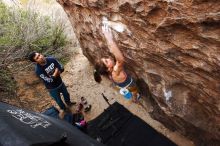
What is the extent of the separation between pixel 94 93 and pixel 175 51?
3596mm

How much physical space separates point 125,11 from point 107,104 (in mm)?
2884

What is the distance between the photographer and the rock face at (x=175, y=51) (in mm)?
3289

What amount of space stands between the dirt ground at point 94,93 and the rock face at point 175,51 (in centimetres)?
19

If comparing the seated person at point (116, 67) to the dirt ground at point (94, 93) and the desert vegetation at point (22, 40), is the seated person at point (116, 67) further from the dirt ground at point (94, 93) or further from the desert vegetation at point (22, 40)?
the desert vegetation at point (22, 40)

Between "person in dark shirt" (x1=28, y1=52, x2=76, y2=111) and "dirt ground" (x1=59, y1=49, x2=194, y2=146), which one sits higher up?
"person in dark shirt" (x1=28, y1=52, x2=76, y2=111)

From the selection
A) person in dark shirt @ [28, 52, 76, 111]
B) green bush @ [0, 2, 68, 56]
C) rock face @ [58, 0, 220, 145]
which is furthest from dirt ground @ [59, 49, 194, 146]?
person in dark shirt @ [28, 52, 76, 111]

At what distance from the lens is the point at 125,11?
4199mm

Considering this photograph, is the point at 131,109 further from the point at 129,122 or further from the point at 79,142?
the point at 79,142

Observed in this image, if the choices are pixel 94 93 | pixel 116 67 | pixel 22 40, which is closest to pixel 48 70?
pixel 116 67

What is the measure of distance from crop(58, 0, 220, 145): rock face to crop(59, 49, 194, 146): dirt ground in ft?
0.63

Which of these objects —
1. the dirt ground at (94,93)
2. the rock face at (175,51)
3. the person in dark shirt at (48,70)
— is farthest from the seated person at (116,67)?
the person in dark shirt at (48,70)

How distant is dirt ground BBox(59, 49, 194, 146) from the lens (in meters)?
5.68

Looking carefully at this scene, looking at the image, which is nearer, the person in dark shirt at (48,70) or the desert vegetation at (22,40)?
the person in dark shirt at (48,70)

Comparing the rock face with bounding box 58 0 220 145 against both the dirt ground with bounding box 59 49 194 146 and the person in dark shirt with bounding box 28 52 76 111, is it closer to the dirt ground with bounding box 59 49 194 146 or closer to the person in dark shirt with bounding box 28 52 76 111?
the dirt ground with bounding box 59 49 194 146
